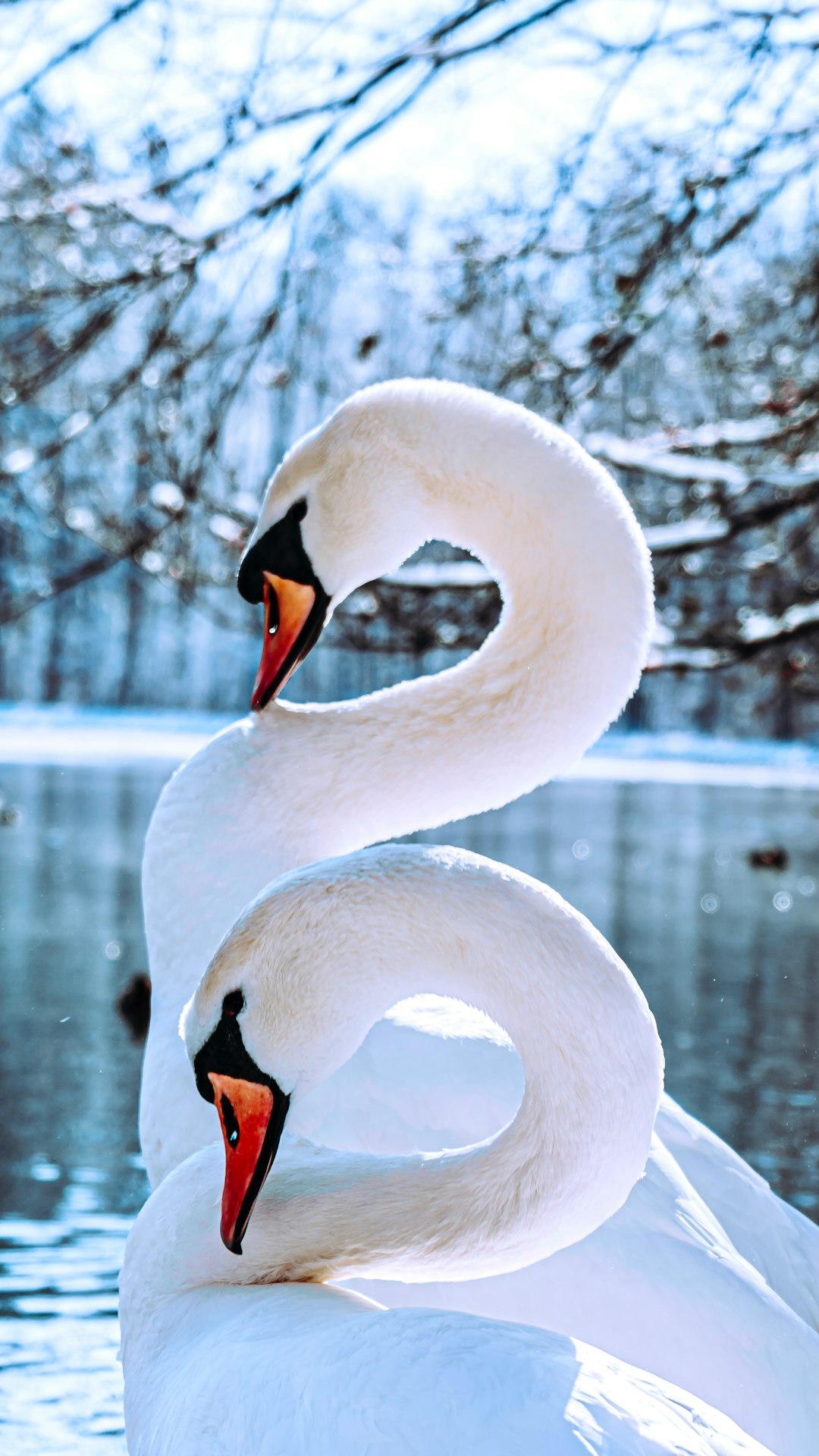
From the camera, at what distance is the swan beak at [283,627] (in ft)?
7.62

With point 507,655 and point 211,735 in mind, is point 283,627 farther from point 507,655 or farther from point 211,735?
point 211,735

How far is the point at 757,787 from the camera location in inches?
668

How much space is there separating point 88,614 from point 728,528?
26031 millimetres

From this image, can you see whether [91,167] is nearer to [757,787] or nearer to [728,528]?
[728,528]

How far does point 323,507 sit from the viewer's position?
2.35 meters

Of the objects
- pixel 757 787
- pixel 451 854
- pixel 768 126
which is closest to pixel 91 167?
pixel 768 126

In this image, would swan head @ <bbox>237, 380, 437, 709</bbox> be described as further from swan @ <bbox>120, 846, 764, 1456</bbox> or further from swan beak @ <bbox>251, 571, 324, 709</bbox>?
swan @ <bbox>120, 846, 764, 1456</bbox>

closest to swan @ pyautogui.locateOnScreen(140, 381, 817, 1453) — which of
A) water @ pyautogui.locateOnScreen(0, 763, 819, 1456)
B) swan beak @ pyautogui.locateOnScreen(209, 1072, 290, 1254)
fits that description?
swan beak @ pyautogui.locateOnScreen(209, 1072, 290, 1254)

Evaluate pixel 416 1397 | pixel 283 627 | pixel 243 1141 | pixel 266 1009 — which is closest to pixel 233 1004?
pixel 266 1009

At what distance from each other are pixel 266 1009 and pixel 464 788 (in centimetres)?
74

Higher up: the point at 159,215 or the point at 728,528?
the point at 159,215

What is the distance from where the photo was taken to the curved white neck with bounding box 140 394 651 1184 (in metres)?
2.22

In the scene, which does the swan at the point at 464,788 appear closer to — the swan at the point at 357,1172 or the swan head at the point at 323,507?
the swan head at the point at 323,507

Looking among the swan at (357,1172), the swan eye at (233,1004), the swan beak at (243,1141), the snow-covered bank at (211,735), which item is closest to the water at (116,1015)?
the swan at (357,1172)
